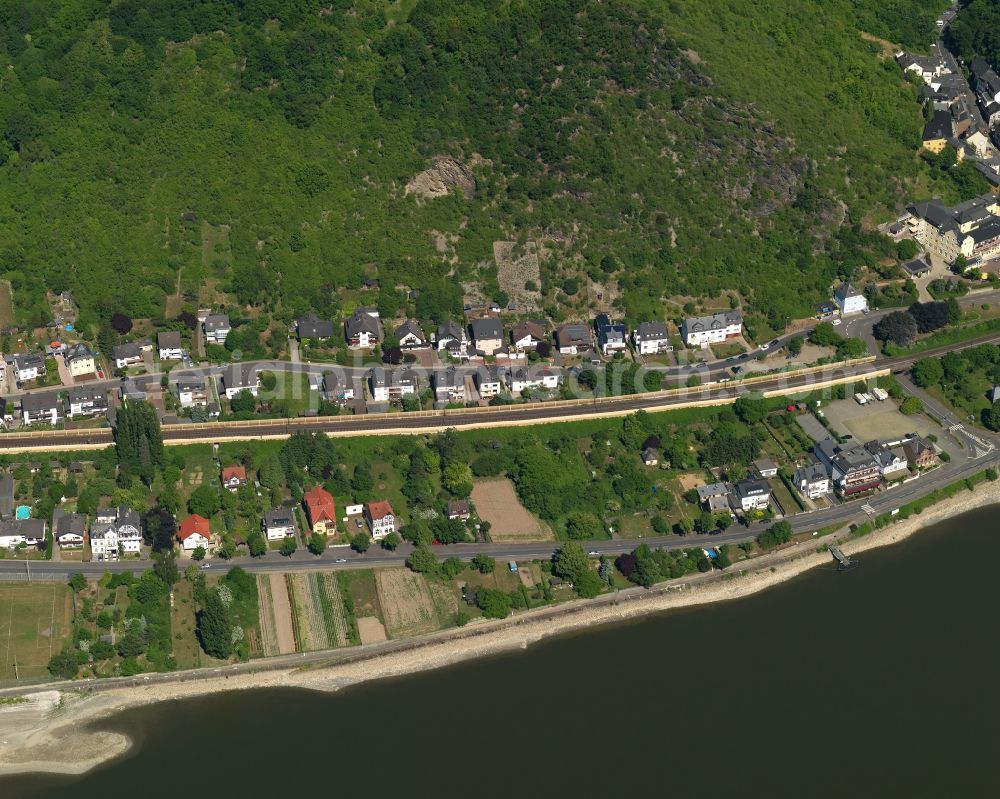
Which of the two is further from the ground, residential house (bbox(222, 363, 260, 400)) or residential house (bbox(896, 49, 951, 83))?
residential house (bbox(896, 49, 951, 83))

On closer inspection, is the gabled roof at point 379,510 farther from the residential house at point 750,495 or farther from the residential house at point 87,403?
the residential house at point 750,495

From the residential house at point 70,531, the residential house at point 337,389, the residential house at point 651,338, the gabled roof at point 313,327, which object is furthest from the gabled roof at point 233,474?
the residential house at point 651,338

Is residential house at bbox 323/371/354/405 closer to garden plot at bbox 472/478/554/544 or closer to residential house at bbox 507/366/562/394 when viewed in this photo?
residential house at bbox 507/366/562/394

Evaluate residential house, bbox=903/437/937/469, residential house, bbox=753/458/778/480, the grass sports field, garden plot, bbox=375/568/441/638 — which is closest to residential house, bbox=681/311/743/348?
residential house, bbox=753/458/778/480

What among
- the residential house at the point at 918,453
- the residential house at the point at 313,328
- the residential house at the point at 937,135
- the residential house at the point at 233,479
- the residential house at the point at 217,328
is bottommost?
the residential house at the point at 918,453

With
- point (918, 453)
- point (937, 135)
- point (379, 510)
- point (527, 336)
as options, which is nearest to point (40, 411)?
point (379, 510)

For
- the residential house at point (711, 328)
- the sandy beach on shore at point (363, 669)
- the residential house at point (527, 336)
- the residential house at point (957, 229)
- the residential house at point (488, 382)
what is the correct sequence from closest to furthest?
the sandy beach on shore at point (363, 669) → the residential house at point (488, 382) → the residential house at point (527, 336) → the residential house at point (711, 328) → the residential house at point (957, 229)
